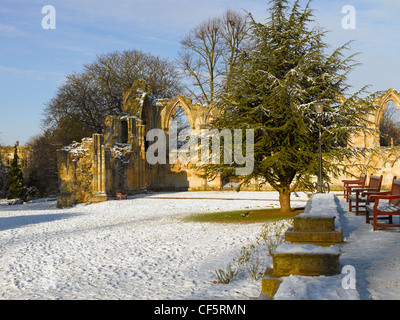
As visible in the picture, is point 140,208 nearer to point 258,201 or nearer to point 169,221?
point 169,221

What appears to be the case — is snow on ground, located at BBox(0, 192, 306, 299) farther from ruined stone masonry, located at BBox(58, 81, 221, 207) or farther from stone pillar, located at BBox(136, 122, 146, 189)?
stone pillar, located at BBox(136, 122, 146, 189)

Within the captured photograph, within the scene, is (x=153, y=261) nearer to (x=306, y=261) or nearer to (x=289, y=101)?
(x=306, y=261)

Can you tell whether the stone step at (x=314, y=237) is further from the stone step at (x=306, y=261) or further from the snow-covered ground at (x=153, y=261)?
the stone step at (x=306, y=261)

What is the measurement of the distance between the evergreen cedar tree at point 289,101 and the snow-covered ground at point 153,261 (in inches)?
84.7

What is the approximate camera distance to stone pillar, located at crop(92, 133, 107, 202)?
66.2ft

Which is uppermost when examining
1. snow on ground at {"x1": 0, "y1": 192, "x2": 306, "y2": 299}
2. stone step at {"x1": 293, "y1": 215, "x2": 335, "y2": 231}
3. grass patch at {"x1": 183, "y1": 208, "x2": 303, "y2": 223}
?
stone step at {"x1": 293, "y1": 215, "x2": 335, "y2": 231}

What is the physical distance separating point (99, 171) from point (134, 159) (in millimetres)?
3865

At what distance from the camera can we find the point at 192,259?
24.7 ft

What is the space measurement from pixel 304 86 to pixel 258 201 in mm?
7500

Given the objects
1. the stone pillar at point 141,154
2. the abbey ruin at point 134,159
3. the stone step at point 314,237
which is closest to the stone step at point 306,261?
the stone step at point 314,237

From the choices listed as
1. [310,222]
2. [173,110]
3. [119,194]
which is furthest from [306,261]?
[173,110]

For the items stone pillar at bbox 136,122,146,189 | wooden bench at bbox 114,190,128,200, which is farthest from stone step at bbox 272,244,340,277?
stone pillar at bbox 136,122,146,189

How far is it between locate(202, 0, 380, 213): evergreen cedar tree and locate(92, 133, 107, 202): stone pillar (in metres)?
8.76

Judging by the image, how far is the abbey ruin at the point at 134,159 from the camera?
66.5ft
